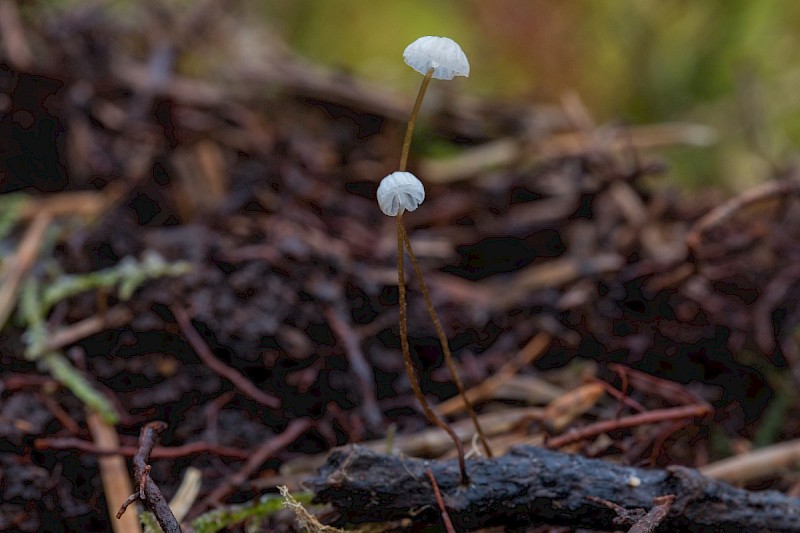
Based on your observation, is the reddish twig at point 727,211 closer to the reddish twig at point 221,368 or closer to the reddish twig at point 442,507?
the reddish twig at point 442,507

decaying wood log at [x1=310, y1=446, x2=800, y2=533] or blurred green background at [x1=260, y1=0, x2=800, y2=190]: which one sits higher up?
blurred green background at [x1=260, y1=0, x2=800, y2=190]

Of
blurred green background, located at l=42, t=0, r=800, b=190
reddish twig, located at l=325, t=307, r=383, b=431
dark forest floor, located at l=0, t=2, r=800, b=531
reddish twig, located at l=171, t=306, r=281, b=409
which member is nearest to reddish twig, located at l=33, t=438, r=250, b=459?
dark forest floor, located at l=0, t=2, r=800, b=531

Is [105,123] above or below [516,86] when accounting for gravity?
below

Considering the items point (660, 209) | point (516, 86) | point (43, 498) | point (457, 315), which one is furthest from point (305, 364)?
point (516, 86)

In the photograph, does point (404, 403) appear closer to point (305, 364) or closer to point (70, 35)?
point (305, 364)

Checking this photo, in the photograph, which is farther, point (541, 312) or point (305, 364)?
point (541, 312)

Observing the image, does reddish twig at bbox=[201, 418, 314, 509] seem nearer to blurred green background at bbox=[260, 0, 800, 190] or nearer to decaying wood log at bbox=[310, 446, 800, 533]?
decaying wood log at bbox=[310, 446, 800, 533]

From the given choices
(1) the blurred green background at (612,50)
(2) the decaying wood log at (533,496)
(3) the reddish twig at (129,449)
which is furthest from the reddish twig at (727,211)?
(1) the blurred green background at (612,50)
